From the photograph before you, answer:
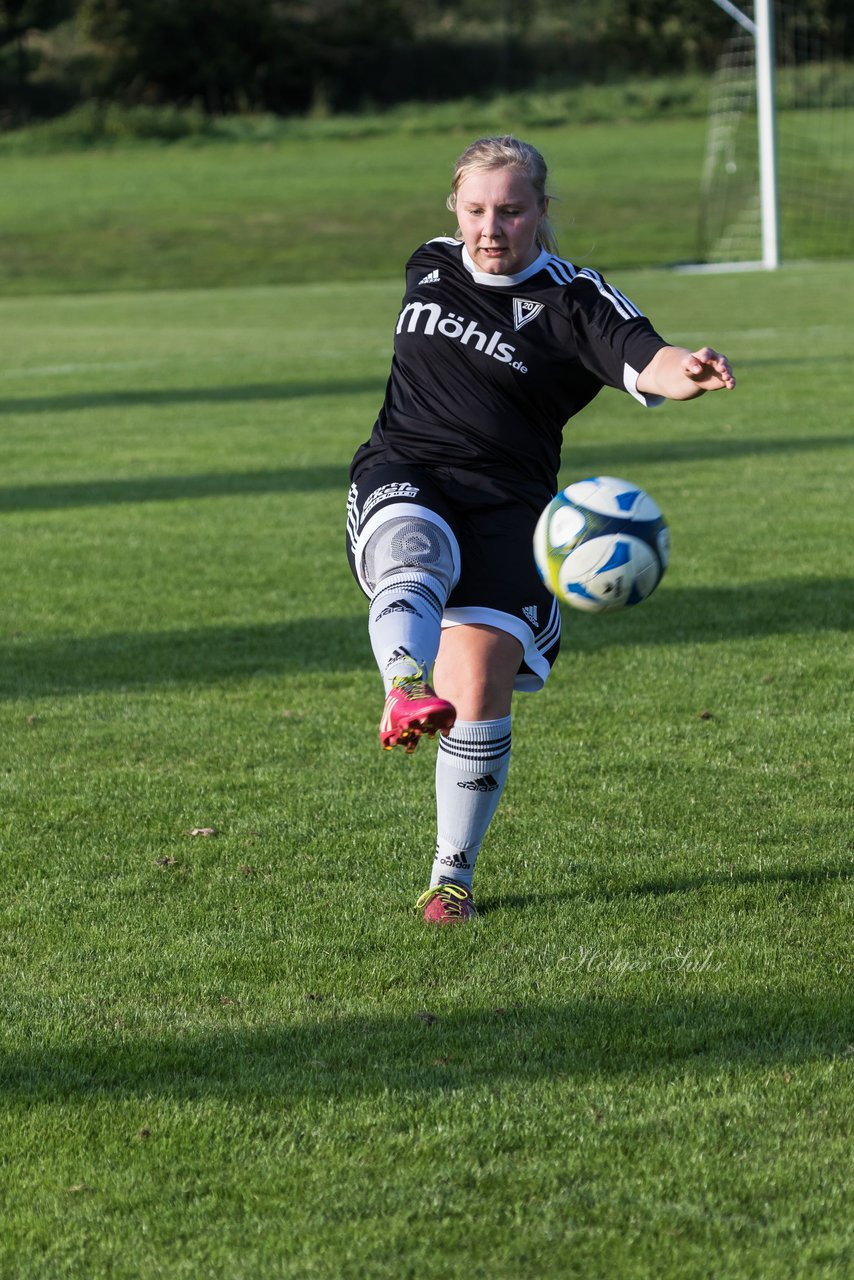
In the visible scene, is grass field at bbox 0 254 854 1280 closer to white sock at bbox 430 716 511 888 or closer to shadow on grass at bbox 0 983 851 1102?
shadow on grass at bbox 0 983 851 1102

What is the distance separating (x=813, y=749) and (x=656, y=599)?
3.07m

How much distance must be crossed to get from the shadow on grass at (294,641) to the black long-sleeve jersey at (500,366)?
130 inches

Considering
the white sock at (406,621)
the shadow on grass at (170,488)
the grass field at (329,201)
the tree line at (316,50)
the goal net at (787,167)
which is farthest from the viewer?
the tree line at (316,50)

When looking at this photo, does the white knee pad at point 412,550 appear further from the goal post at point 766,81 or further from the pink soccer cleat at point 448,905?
the goal post at point 766,81

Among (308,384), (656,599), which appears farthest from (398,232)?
(656,599)

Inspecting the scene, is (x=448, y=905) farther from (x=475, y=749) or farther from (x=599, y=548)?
(x=599, y=548)

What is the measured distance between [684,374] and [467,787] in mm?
1299

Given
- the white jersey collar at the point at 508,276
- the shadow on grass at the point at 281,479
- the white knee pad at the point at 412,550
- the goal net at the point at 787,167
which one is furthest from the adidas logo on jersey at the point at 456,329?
the goal net at the point at 787,167

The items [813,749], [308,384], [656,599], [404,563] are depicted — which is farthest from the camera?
[308,384]

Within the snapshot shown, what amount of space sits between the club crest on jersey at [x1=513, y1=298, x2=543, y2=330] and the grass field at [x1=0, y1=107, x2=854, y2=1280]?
1632mm

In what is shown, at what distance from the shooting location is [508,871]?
5344 millimetres

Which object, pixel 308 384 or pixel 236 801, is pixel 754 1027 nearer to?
pixel 236 801

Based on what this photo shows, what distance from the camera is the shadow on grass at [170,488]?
44.4ft

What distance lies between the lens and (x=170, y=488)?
14008mm
